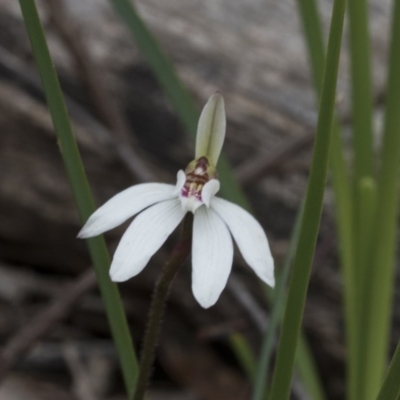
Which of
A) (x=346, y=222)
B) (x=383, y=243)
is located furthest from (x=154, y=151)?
(x=383, y=243)

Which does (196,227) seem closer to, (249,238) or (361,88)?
(249,238)

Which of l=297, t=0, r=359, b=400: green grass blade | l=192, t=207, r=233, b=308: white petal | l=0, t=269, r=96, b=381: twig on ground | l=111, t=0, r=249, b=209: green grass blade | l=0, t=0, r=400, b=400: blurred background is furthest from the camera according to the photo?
l=0, t=0, r=400, b=400: blurred background

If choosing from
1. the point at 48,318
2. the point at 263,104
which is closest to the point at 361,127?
the point at 263,104

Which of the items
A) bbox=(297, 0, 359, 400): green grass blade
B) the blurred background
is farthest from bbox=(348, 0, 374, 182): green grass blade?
the blurred background

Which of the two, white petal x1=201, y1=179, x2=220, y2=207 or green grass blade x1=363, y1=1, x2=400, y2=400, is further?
green grass blade x1=363, y1=1, x2=400, y2=400

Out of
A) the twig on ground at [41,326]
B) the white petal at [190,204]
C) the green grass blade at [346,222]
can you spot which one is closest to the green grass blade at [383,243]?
the green grass blade at [346,222]

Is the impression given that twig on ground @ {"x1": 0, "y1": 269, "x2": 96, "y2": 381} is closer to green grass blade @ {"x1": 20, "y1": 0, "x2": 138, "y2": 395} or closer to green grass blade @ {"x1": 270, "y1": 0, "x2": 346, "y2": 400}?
green grass blade @ {"x1": 20, "y1": 0, "x2": 138, "y2": 395}
